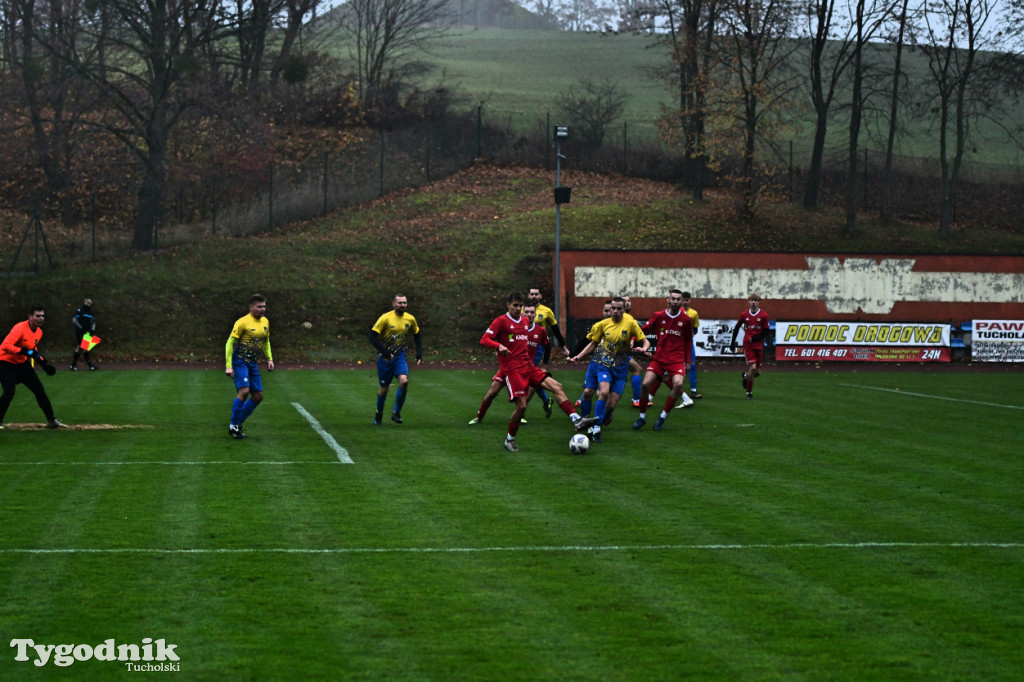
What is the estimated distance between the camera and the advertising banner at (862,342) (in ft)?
119

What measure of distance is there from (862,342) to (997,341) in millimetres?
4623

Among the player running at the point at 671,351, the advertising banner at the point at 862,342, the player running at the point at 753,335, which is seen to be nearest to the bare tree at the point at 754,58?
the advertising banner at the point at 862,342

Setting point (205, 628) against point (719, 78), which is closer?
point (205, 628)

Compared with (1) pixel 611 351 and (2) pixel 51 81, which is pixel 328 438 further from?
(2) pixel 51 81

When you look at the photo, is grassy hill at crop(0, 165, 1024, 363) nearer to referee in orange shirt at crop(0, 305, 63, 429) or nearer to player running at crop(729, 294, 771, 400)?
player running at crop(729, 294, 771, 400)

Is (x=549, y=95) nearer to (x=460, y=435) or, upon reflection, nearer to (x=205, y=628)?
A: (x=460, y=435)

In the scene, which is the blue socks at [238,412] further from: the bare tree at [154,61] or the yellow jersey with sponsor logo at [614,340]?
the bare tree at [154,61]

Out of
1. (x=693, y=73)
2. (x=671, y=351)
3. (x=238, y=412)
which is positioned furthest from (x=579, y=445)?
(x=693, y=73)

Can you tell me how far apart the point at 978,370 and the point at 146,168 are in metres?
31.0

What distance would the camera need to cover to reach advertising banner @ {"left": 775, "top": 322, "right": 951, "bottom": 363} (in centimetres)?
3612

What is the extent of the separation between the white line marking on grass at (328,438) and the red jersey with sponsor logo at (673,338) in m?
5.30

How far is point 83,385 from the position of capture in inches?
1026

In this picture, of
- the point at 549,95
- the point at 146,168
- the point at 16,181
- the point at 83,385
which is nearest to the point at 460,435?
the point at 83,385

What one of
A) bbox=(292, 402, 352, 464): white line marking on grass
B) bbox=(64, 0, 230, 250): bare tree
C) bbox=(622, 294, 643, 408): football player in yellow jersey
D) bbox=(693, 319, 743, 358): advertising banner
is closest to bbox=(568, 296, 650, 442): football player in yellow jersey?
bbox=(622, 294, 643, 408): football player in yellow jersey
